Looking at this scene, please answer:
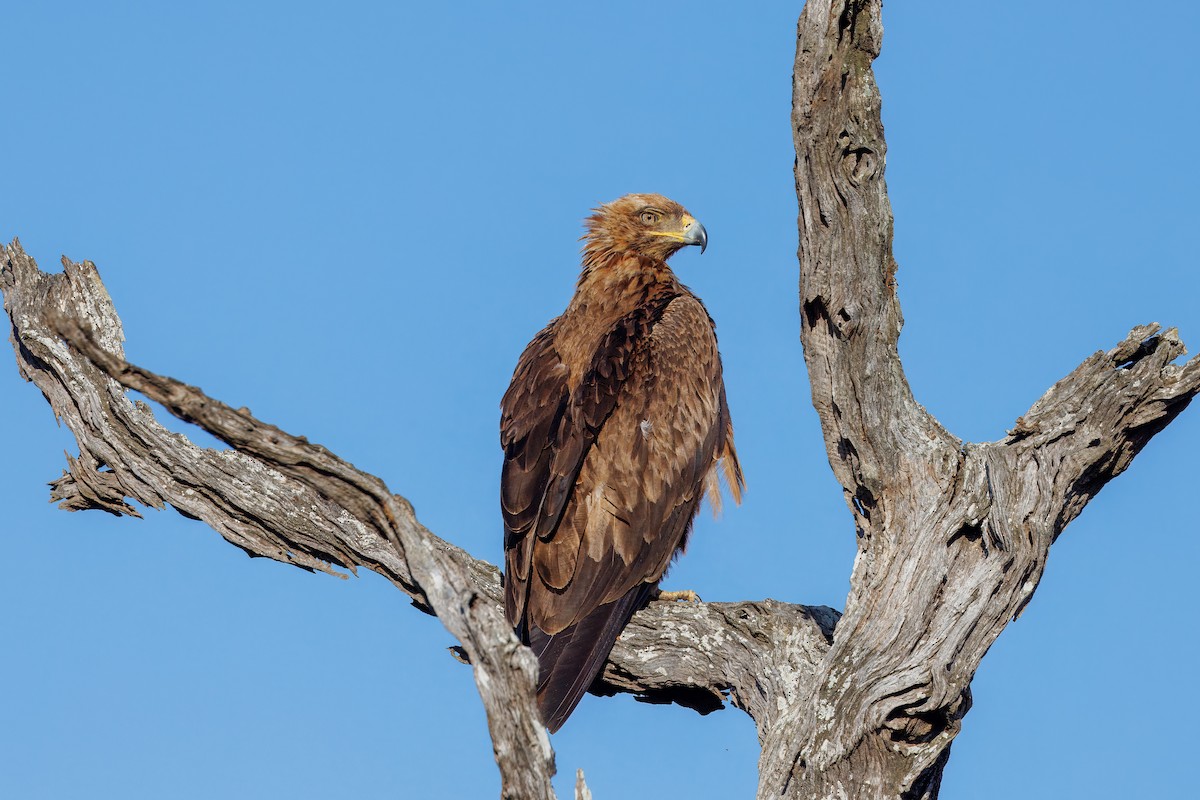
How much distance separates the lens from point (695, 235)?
8.02 m

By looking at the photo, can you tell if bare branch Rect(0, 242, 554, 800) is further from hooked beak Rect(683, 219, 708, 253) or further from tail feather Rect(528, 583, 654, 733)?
hooked beak Rect(683, 219, 708, 253)

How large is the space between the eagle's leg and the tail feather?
24cm

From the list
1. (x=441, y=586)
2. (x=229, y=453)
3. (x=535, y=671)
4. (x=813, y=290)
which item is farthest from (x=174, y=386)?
(x=229, y=453)

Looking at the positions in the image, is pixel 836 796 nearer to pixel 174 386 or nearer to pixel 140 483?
pixel 174 386

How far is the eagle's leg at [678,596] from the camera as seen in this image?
6594 mm

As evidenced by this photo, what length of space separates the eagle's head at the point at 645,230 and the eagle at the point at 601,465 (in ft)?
1.49

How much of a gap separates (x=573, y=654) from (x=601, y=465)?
3.50ft

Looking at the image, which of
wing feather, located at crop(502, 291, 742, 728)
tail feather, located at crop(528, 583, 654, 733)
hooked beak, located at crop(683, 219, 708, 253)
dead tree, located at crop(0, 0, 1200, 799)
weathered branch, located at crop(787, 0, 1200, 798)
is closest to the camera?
dead tree, located at crop(0, 0, 1200, 799)

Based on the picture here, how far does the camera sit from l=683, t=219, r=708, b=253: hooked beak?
26.3 feet

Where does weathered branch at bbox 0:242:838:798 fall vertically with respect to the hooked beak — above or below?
below

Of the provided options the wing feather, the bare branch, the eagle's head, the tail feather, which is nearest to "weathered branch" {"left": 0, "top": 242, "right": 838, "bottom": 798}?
the bare branch

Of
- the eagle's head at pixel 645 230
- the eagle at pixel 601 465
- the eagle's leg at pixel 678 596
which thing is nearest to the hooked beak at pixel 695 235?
the eagle's head at pixel 645 230

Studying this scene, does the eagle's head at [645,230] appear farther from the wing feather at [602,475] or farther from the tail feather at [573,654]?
the tail feather at [573,654]

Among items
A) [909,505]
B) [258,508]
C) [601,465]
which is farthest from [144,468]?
[909,505]
